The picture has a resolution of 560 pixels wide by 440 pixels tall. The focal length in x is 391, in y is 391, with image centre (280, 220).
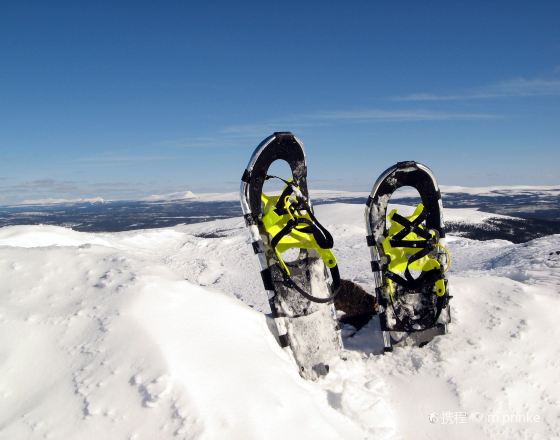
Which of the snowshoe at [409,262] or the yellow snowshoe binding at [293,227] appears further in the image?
the snowshoe at [409,262]

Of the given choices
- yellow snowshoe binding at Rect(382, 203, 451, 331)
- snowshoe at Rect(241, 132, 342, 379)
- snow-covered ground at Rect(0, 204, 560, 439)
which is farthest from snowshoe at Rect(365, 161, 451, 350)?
snowshoe at Rect(241, 132, 342, 379)

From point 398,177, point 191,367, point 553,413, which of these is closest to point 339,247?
point 398,177

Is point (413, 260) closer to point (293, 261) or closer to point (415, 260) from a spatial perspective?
point (415, 260)

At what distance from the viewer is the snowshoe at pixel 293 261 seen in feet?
15.8

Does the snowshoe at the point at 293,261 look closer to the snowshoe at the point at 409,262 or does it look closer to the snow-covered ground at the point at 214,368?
the snow-covered ground at the point at 214,368

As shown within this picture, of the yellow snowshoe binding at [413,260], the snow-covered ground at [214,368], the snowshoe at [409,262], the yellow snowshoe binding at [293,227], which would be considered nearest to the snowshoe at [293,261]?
the yellow snowshoe binding at [293,227]

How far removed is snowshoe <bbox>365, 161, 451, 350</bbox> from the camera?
5383 mm

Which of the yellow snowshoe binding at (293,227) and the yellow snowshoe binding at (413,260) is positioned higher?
the yellow snowshoe binding at (293,227)

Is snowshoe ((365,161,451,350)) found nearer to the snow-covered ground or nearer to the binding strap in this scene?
the binding strap

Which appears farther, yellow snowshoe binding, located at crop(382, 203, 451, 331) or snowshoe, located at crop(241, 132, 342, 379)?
yellow snowshoe binding, located at crop(382, 203, 451, 331)

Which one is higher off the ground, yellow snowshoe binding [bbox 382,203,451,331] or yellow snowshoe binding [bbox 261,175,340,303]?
yellow snowshoe binding [bbox 261,175,340,303]

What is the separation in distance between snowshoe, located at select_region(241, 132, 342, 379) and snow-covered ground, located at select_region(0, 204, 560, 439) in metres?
0.36

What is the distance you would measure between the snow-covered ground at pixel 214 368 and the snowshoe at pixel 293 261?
36 cm

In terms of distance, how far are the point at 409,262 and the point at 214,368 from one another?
3498mm
